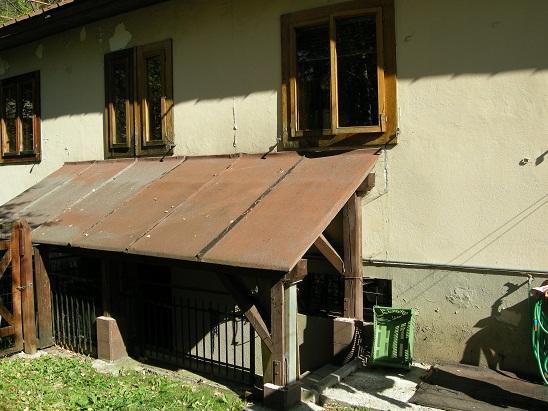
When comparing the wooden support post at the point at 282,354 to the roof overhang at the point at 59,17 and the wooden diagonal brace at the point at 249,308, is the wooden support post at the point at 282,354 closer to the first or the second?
the wooden diagonal brace at the point at 249,308

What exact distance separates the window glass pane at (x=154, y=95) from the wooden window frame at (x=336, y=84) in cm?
263

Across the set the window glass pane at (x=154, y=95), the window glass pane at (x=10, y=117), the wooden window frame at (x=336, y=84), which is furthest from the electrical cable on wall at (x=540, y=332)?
the window glass pane at (x=10, y=117)

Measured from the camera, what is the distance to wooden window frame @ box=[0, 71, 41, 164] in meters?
10.9

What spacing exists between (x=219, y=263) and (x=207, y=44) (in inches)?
172

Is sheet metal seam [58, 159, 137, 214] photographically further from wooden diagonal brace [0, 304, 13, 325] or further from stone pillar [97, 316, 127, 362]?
stone pillar [97, 316, 127, 362]

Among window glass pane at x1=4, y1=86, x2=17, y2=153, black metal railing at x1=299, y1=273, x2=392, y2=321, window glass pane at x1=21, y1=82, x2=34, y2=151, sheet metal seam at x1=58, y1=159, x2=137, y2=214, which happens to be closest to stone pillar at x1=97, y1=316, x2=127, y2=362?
sheet metal seam at x1=58, y1=159, x2=137, y2=214

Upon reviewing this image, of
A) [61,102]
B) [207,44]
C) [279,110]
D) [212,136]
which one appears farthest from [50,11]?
[279,110]

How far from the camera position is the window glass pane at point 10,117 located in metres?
11.6

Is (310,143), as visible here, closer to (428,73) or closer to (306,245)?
(428,73)

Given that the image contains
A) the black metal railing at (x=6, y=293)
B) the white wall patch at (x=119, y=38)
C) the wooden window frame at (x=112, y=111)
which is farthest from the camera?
the white wall patch at (x=119, y=38)

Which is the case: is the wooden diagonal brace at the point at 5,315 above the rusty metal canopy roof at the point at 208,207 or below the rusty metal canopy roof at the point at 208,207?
below

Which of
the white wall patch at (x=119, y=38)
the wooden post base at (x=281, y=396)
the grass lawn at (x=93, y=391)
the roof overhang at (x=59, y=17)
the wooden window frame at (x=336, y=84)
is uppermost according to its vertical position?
the roof overhang at (x=59, y=17)

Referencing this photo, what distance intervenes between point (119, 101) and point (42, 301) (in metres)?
3.82

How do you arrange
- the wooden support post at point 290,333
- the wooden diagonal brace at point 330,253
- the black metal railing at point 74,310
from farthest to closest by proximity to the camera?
the black metal railing at point 74,310 → the wooden diagonal brace at point 330,253 → the wooden support post at point 290,333
